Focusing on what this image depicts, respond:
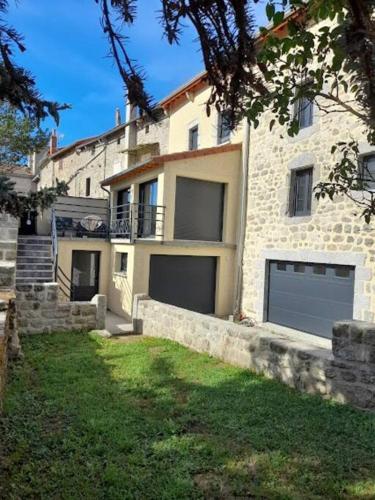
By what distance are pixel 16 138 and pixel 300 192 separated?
9.25 metres

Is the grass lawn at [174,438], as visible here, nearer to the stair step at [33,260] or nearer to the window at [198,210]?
the stair step at [33,260]

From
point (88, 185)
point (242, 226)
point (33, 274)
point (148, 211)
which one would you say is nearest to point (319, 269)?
point (242, 226)

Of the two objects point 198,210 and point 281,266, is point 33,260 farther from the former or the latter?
point 281,266

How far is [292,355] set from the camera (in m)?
5.73

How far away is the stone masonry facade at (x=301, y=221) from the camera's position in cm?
902

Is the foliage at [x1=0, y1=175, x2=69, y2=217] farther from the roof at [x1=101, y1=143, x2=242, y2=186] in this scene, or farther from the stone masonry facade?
the roof at [x1=101, y1=143, x2=242, y2=186]

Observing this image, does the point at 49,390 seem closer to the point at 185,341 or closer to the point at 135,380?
the point at 135,380

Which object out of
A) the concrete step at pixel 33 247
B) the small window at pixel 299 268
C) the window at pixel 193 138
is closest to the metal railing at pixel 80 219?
the concrete step at pixel 33 247

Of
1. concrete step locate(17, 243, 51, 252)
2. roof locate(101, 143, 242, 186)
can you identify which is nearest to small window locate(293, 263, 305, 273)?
roof locate(101, 143, 242, 186)

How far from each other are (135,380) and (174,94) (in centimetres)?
1294

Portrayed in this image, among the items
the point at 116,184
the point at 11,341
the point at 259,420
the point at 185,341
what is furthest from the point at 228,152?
the point at 259,420

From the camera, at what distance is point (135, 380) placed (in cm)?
593

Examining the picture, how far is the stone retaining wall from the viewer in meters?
4.89

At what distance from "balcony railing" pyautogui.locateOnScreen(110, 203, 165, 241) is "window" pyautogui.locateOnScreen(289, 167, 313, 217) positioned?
13.1 feet
